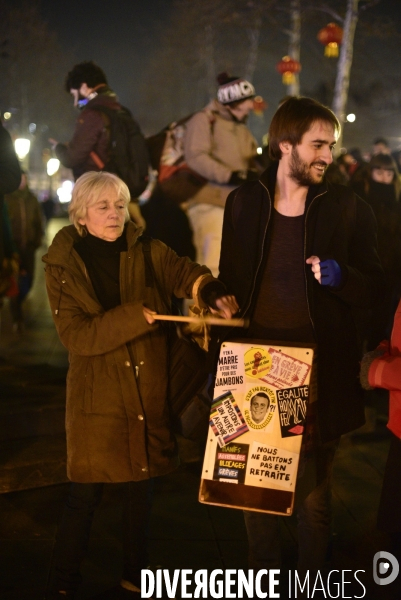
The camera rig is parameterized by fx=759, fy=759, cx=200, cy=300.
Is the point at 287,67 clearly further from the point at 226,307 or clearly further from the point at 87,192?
the point at 226,307

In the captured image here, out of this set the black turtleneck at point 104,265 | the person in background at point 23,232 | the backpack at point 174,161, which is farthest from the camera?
the person in background at point 23,232

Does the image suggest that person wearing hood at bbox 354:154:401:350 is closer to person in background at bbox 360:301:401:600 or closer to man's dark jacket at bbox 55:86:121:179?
man's dark jacket at bbox 55:86:121:179

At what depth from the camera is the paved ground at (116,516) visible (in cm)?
391

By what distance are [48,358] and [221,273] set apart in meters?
4.36

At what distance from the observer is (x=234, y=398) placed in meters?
3.13

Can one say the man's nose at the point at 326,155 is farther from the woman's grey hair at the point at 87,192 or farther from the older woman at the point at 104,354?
the woman's grey hair at the point at 87,192

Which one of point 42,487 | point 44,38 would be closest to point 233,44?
point 44,38

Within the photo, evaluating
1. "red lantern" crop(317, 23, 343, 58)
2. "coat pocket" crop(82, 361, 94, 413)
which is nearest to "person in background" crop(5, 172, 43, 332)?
"coat pocket" crop(82, 361, 94, 413)

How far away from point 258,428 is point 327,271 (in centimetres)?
70

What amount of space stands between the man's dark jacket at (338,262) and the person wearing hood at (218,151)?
328 cm

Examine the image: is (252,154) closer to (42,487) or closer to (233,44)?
(42,487)

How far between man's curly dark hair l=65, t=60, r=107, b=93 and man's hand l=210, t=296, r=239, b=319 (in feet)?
11.2
